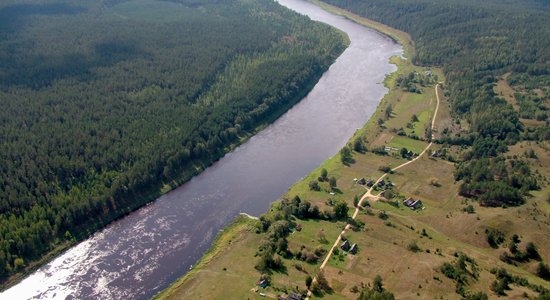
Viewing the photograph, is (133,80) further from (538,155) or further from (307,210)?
(538,155)

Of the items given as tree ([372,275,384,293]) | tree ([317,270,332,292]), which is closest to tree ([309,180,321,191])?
tree ([317,270,332,292])

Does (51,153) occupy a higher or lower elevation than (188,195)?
higher

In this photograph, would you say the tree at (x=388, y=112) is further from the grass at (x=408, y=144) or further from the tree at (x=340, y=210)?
the tree at (x=340, y=210)

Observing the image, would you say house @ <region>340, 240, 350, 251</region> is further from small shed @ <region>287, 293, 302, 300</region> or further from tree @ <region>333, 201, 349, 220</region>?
small shed @ <region>287, 293, 302, 300</region>

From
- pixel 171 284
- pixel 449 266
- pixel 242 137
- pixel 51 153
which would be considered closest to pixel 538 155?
pixel 449 266

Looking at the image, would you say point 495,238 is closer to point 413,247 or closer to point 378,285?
point 413,247

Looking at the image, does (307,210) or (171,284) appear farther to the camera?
(307,210)
